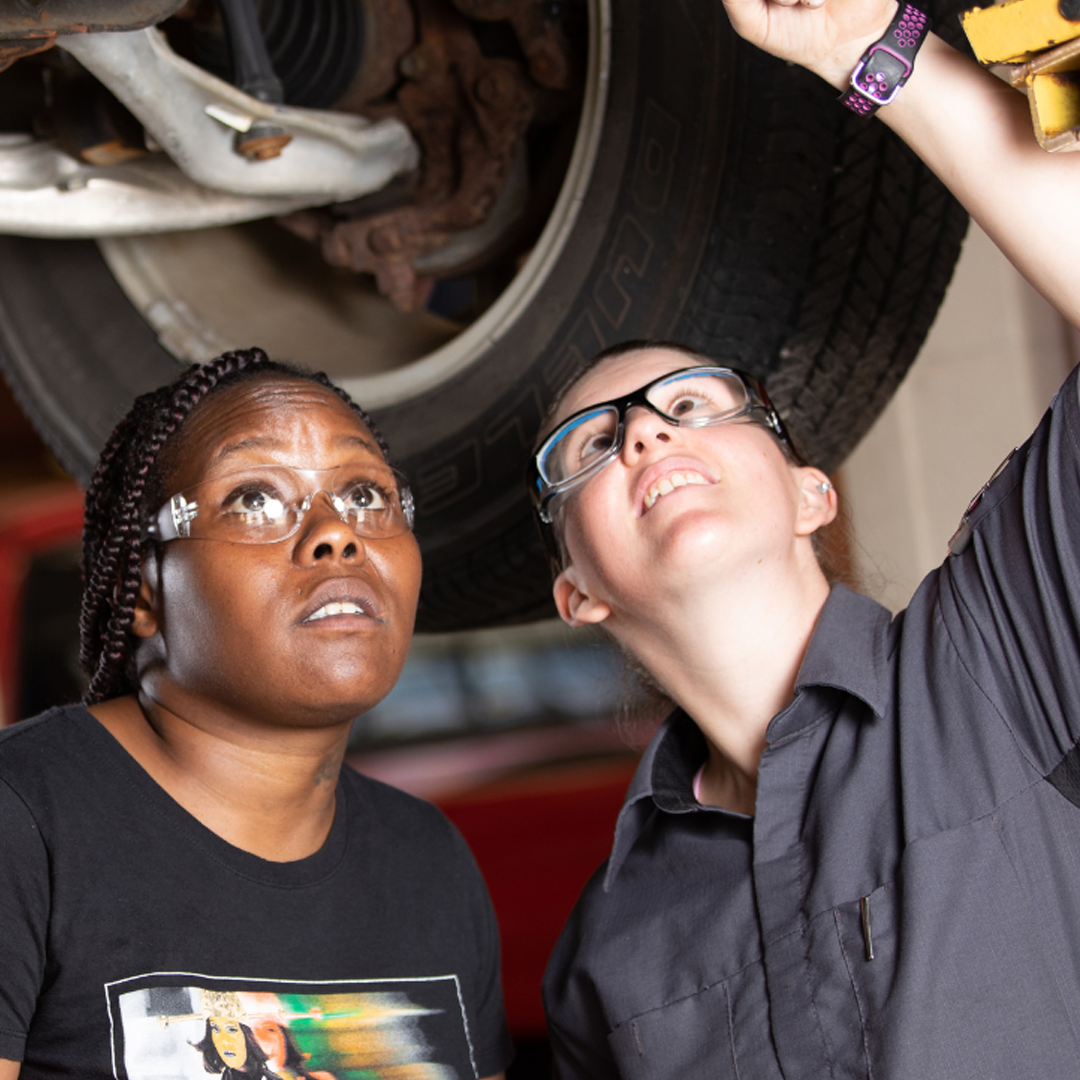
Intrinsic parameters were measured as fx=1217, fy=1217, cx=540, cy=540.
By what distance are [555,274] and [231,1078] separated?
0.93 m

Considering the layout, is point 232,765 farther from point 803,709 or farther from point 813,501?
point 813,501

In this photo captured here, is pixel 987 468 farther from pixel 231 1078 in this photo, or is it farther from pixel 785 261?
pixel 231 1078

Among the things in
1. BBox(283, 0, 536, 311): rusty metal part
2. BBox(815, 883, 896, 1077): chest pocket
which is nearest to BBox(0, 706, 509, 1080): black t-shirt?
BBox(815, 883, 896, 1077): chest pocket

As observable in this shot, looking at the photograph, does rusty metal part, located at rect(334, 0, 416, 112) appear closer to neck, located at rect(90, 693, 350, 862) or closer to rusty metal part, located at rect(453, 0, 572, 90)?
rusty metal part, located at rect(453, 0, 572, 90)

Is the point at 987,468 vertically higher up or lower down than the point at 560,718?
higher up

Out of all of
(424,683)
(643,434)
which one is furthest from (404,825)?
(424,683)

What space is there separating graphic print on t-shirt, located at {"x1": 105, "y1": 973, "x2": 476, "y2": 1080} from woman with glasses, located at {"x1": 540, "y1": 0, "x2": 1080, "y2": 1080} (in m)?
0.14

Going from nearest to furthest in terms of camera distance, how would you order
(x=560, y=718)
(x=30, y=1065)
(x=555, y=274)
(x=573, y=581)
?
(x=30, y=1065) → (x=573, y=581) → (x=555, y=274) → (x=560, y=718)

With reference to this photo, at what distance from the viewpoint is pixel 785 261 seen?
4.47ft

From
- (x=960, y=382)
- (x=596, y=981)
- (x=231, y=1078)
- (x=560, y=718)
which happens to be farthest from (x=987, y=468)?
(x=231, y=1078)

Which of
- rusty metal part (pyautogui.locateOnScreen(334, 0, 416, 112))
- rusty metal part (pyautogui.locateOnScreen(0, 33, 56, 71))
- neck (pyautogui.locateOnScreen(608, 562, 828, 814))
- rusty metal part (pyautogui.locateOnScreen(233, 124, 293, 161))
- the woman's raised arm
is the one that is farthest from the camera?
Answer: rusty metal part (pyautogui.locateOnScreen(334, 0, 416, 112))

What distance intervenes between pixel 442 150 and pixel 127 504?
2.47ft

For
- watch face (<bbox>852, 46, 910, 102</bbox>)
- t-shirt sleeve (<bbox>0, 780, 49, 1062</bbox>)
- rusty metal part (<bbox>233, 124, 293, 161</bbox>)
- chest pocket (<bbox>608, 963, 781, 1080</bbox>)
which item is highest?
rusty metal part (<bbox>233, 124, 293, 161</bbox>)

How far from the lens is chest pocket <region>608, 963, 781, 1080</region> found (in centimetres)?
101
